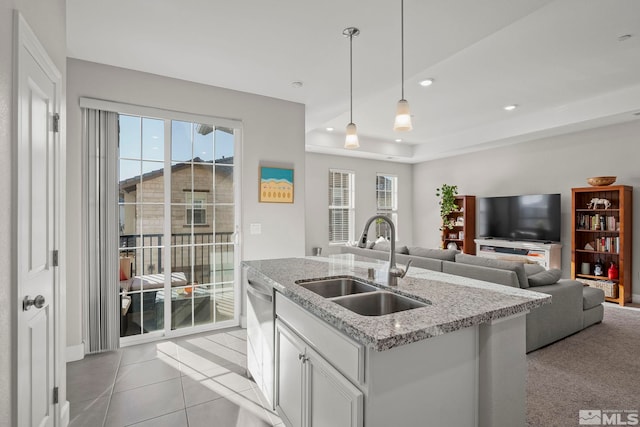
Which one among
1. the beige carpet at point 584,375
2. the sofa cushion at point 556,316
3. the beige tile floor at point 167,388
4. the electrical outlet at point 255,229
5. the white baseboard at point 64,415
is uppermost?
the electrical outlet at point 255,229

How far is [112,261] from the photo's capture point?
3.06m

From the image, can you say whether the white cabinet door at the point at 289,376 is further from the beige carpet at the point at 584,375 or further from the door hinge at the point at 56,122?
the door hinge at the point at 56,122

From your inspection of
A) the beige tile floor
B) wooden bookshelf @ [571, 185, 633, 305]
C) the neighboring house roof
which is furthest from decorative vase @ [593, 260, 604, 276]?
the neighboring house roof

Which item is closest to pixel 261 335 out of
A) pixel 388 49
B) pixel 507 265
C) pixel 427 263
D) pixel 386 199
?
pixel 427 263

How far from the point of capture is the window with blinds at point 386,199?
7930 millimetres

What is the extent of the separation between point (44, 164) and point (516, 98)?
5.43 metres

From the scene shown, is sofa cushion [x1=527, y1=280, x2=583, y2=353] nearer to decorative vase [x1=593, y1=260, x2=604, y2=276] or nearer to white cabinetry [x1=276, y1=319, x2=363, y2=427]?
decorative vase [x1=593, y1=260, x2=604, y2=276]

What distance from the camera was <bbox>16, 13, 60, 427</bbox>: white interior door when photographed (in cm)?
139

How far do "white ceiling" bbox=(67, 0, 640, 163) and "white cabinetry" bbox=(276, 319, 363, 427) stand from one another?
7.38ft

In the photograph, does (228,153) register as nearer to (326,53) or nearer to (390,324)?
(326,53)

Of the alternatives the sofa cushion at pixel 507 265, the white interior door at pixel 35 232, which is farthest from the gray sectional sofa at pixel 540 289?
the white interior door at pixel 35 232

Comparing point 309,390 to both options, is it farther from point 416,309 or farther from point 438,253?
point 438,253

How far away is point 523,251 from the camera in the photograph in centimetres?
577

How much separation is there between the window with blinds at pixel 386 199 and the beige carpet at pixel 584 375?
4.73 meters
